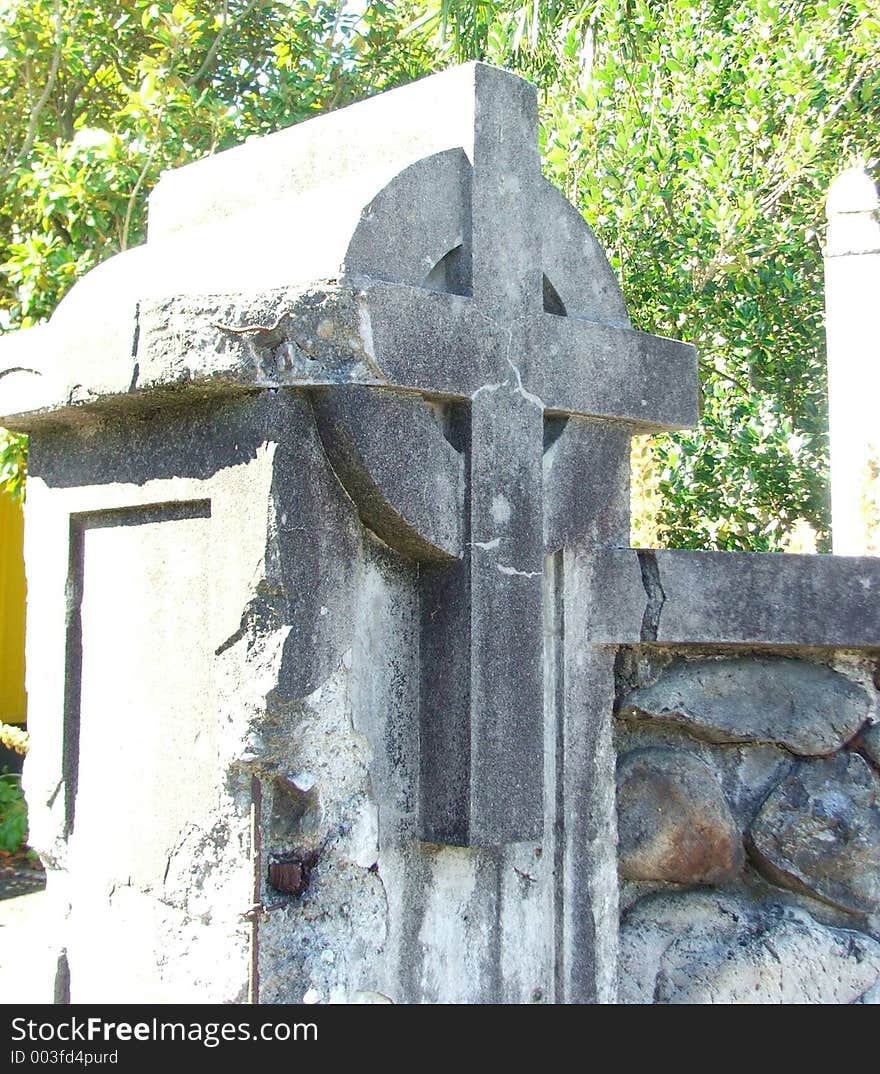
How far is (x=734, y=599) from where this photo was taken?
2678mm

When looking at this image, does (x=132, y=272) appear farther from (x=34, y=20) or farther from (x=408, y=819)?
(x=34, y=20)

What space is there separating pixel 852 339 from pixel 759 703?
199 cm

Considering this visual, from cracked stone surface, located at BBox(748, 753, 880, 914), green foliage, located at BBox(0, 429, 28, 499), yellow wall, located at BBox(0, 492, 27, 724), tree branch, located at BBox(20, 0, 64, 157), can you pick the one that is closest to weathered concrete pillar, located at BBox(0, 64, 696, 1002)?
cracked stone surface, located at BBox(748, 753, 880, 914)

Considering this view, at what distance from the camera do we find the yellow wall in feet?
28.8

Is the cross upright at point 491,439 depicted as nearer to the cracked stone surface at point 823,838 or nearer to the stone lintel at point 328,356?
the stone lintel at point 328,356

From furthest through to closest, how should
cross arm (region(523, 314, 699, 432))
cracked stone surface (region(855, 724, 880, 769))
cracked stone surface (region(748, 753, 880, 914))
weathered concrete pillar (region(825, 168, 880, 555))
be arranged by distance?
weathered concrete pillar (region(825, 168, 880, 555))
cracked stone surface (region(855, 724, 880, 769))
cracked stone surface (region(748, 753, 880, 914))
cross arm (region(523, 314, 699, 432))

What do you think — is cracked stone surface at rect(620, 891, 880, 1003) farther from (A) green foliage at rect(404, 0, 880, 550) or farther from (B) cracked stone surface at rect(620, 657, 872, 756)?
(A) green foliage at rect(404, 0, 880, 550)

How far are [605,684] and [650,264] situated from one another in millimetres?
2911

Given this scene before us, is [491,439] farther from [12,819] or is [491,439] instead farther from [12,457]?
[12,819]

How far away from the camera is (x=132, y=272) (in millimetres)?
2709
